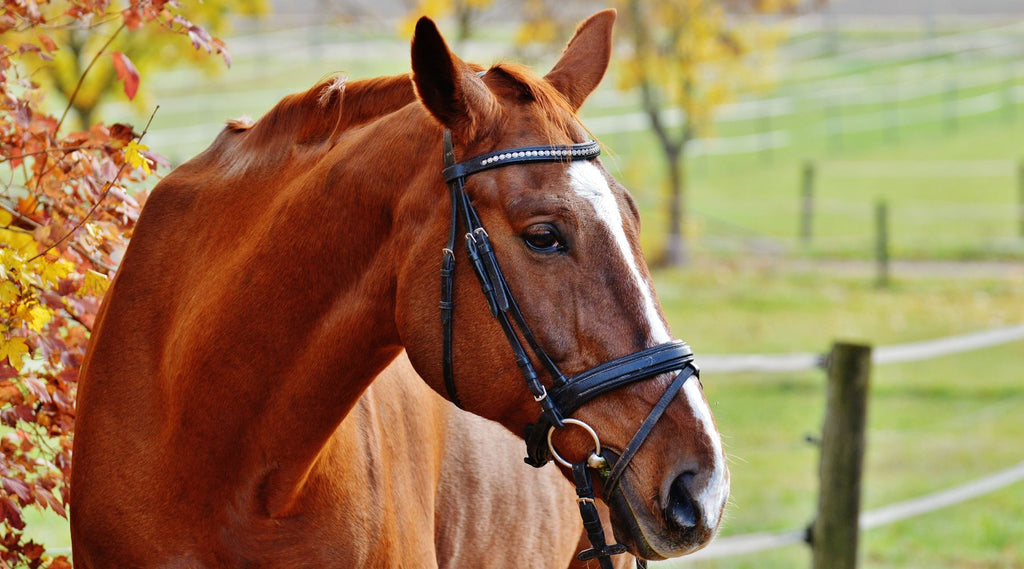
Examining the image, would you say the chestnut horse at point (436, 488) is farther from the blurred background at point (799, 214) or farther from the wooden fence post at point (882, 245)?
the wooden fence post at point (882, 245)

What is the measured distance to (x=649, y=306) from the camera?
6.76ft

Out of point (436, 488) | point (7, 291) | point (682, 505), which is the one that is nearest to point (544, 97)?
point (682, 505)

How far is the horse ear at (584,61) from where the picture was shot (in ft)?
8.14

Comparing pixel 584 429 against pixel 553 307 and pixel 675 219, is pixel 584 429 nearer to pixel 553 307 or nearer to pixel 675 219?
pixel 553 307

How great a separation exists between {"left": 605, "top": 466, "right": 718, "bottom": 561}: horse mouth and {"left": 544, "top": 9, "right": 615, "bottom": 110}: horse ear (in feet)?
3.01

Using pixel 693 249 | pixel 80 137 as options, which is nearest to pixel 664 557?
pixel 80 137

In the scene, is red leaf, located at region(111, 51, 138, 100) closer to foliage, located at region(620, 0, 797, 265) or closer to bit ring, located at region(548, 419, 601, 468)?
bit ring, located at region(548, 419, 601, 468)

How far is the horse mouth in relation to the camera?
194 centimetres

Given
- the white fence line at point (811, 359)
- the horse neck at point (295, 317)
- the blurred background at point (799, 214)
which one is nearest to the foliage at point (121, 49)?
the blurred background at point (799, 214)

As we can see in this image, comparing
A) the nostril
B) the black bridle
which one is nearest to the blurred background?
the black bridle

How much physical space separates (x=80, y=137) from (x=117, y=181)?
0.86 ft

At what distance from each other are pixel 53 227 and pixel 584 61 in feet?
4.66

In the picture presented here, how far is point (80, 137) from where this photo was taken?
316 cm

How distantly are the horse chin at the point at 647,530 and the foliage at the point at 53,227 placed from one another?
59.0 inches
